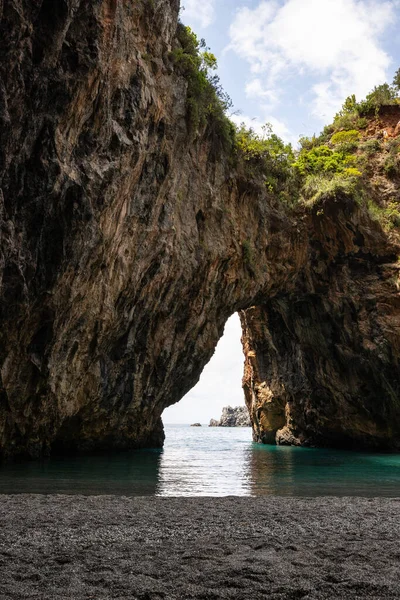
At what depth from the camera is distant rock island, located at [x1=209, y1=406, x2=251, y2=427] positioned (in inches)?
5084

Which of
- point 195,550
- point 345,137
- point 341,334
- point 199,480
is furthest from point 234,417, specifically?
point 195,550

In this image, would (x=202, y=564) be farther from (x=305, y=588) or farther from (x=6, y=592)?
(x=6, y=592)

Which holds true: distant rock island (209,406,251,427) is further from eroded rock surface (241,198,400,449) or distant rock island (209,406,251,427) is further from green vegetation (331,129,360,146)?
green vegetation (331,129,360,146)

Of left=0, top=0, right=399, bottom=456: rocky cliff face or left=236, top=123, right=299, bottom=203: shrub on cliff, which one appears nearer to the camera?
left=0, top=0, right=399, bottom=456: rocky cliff face

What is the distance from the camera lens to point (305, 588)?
449 cm

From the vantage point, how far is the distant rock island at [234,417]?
424ft

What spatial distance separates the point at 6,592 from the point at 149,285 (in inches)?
635

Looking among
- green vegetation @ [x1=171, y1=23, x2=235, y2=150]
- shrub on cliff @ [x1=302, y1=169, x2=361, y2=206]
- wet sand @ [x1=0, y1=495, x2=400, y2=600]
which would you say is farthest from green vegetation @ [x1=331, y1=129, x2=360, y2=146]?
wet sand @ [x1=0, y1=495, x2=400, y2=600]

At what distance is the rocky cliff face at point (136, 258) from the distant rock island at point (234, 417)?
310 feet

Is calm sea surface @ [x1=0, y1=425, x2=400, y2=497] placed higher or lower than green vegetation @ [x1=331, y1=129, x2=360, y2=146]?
lower

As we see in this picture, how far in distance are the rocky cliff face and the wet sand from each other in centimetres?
730

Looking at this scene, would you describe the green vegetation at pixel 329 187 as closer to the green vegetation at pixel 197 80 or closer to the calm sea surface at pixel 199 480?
the green vegetation at pixel 197 80

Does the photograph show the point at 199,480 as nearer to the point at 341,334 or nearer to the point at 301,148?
the point at 341,334

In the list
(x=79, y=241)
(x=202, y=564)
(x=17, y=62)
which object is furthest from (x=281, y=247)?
(x=202, y=564)
